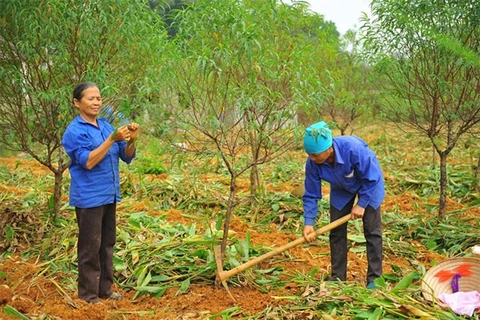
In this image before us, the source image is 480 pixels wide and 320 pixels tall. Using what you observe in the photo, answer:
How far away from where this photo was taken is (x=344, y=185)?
12.4 feet

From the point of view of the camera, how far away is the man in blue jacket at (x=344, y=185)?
354 centimetres

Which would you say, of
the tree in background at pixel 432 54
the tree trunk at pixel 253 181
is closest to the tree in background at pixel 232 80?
the tree in background at pixel 432 54

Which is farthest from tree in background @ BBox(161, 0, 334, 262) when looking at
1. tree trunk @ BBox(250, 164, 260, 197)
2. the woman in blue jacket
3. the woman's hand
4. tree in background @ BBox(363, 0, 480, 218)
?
tree trunk @ BBox(250, 164, 260, 197)

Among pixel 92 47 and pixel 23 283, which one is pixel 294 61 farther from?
pixel 23 283

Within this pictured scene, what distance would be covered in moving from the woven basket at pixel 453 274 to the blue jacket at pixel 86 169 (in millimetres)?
2269

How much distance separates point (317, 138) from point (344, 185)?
534 millimetres

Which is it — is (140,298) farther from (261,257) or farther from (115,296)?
(261,257)

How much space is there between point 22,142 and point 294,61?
2.82 m

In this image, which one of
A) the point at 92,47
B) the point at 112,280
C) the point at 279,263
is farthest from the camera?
the point at 92,47

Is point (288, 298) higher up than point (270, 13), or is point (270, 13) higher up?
point (270, 13)

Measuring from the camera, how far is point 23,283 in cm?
418

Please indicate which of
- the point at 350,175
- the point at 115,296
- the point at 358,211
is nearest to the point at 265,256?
the point at 358,211

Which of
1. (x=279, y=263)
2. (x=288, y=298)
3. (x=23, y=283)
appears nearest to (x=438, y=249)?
(x=279, y=263)

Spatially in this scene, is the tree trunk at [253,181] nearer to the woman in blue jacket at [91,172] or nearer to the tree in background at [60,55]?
the tree in background at [60,55]
